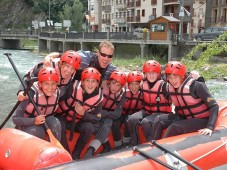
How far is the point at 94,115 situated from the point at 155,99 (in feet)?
3.04

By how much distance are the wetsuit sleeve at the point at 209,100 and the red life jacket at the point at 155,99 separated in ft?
2.22

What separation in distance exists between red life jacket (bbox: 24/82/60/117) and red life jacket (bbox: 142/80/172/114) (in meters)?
1.37

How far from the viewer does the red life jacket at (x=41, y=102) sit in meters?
3.93

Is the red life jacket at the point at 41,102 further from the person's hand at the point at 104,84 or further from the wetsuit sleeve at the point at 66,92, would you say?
the person's hand at the point at 104,84

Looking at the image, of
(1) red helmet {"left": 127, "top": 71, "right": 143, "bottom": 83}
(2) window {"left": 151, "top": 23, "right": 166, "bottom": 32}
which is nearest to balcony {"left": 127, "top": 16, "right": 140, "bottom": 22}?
(2) window {"left": 151, "top": 23, "right": 166, "bottom": 32}

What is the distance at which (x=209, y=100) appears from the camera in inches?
165

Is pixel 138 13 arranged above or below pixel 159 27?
above

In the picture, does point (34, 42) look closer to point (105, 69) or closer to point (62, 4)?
point (62, 4)

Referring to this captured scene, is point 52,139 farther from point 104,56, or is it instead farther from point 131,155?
point 104,56

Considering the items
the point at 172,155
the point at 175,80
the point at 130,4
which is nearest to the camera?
the point at 172,155

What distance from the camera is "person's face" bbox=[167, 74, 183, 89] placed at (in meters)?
4.29

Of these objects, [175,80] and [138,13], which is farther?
[138,13]

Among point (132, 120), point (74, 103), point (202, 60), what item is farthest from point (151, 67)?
point (202, 60)

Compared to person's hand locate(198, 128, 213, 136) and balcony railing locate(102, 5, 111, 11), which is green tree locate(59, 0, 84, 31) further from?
person's hand locate(198, 128, 213, 136)
